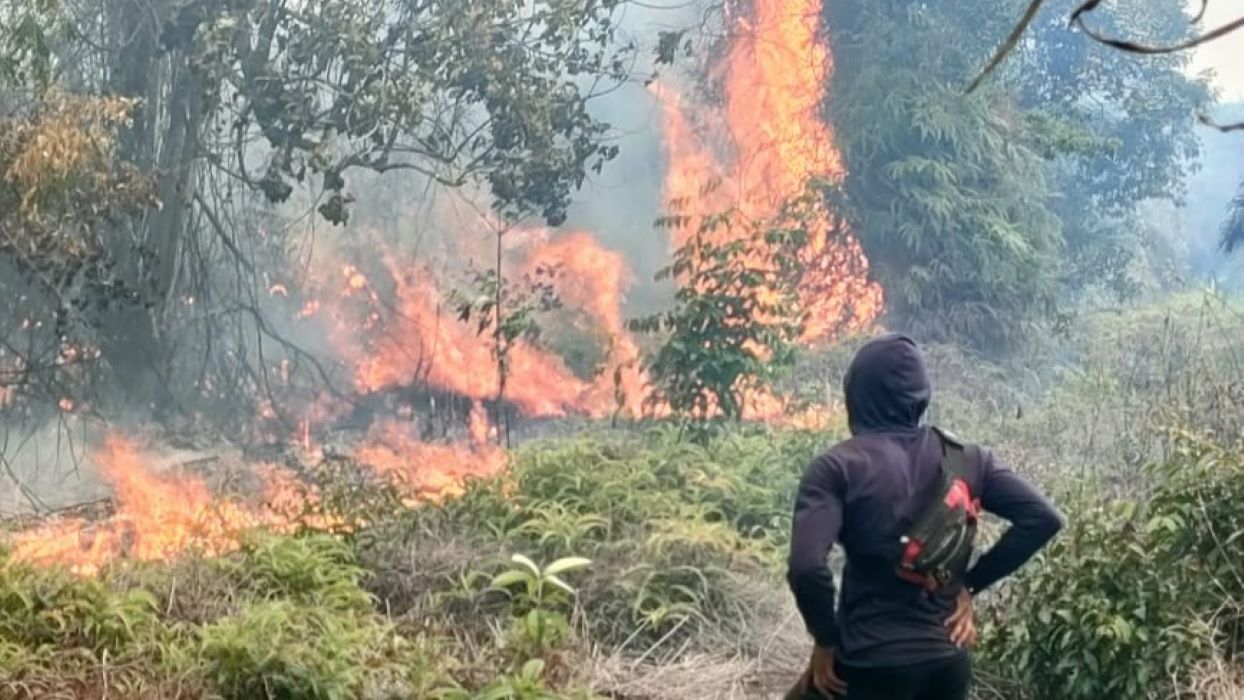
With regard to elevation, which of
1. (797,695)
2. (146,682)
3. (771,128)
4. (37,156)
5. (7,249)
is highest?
(771,128)

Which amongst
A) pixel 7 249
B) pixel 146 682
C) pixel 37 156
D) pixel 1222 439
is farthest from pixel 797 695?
pixel 7 249

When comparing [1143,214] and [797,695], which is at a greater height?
[1143,214]

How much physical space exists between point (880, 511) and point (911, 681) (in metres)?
0.44

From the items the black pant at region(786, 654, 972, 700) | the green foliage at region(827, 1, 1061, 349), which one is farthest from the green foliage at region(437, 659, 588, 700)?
the green foliage at region(827, 1, 1061, 349)

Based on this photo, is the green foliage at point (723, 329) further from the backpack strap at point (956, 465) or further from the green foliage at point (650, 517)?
the backpack strap at point (956, 465)

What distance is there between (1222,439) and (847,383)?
12.4ft

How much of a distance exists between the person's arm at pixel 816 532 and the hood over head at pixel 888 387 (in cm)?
18

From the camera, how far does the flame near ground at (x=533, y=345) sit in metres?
7.57

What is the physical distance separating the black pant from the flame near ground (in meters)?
3.91

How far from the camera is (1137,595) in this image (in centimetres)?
432

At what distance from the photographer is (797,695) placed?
3.22 meters

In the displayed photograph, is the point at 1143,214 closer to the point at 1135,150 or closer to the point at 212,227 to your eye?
the point at 1135,150

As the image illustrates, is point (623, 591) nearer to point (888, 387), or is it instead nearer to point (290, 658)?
point (290, 658)

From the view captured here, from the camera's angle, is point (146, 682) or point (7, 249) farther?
point (7, 249)
